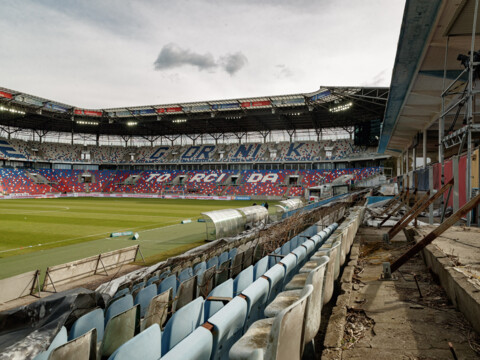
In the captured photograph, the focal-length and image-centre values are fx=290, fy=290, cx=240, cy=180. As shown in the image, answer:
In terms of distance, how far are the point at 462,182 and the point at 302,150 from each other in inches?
2075

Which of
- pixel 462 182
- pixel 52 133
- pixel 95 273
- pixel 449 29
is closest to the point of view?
pixel 449 29

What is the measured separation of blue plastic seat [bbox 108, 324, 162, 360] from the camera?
1675mm

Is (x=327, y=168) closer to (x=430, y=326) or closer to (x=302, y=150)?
(x=302, y=150)

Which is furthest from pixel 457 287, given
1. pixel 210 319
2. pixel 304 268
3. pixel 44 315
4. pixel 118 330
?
pixel 44 315

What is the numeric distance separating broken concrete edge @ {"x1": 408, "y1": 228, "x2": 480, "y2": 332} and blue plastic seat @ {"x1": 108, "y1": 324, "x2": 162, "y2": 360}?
2.73 meters

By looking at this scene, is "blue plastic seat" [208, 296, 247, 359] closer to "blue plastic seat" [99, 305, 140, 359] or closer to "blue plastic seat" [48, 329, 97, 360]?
"blue plastic seat" [48, 329, 97, 360]

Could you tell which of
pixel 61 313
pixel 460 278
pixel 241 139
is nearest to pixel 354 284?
pixel 460 278

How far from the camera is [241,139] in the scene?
69812 millimetres

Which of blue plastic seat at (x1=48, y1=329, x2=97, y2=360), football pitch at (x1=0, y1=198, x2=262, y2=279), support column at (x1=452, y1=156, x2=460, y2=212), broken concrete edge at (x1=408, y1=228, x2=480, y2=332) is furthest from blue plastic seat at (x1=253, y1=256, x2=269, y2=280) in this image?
football pitch at (x1=0, y1=198, x2=262, y2=279)

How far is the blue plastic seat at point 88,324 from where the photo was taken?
345 centimetres

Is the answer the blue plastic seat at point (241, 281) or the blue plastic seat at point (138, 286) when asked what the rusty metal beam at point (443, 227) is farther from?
the blue plastic seat at point (138, 286)

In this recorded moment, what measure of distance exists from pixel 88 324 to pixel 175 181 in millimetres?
57481

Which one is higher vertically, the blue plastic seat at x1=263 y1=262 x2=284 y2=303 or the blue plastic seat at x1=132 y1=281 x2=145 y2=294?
the blue plastic seat at x1=263 y1=262 x2=284 y2=303

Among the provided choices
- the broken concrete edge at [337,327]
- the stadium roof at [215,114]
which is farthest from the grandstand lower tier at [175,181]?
the broken concrete edge at [337,327]
